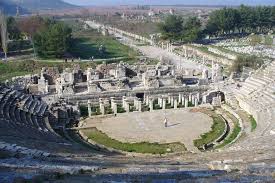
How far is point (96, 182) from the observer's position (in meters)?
15.3

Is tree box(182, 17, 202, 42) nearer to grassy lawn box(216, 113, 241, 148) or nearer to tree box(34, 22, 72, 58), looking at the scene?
tree box(34, 22, 72, 58)

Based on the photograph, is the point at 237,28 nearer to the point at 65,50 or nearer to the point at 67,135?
the point at 65,50

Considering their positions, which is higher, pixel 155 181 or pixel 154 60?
pixel 155 181

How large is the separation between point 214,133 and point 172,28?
65383 millimetres

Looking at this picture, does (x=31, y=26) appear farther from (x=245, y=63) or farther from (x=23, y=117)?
(x=23, y=117)

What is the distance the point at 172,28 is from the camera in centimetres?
9819

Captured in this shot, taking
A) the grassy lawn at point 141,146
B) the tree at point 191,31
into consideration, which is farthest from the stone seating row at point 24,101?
the tree at point 191,31

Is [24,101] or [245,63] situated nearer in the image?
[24,101]

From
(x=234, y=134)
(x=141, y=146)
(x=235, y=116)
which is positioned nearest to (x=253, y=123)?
(x=234, y=134)

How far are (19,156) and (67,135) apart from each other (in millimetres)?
16382

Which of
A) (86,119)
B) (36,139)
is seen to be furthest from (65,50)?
(36,139)

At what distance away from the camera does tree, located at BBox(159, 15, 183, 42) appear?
97.6 meters

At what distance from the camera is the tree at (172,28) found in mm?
97625

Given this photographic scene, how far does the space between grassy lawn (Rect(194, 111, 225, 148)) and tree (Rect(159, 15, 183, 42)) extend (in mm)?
58678
